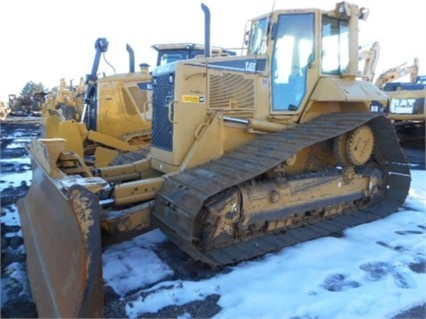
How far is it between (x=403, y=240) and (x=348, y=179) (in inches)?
38.6

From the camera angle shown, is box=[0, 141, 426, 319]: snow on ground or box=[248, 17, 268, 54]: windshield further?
box=[248, 17, 268, 54]: windshield

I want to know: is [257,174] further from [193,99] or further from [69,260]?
[69,260]

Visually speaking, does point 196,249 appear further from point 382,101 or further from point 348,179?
point 382,101

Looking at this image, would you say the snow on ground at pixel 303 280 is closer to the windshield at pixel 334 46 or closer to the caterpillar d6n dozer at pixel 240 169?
the caterpillar d6n dozer at pixel 240 169

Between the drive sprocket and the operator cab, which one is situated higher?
the operator cab

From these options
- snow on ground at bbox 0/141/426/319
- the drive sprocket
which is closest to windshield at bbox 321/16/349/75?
the drive sprocket

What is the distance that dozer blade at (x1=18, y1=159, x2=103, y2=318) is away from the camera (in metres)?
2.68

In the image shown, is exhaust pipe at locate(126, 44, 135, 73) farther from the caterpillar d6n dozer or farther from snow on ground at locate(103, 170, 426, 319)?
snow on ground at locate(103, 170, 426, 319)

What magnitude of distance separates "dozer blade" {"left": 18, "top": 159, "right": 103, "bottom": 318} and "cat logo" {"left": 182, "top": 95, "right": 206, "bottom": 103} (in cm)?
175

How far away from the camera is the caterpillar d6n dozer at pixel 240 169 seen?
3.20 metres

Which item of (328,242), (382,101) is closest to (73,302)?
(328,242)

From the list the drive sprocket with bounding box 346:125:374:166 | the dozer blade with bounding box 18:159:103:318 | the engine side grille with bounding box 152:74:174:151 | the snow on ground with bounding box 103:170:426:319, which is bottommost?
the snow on ground with bounding box 103:170:426:319

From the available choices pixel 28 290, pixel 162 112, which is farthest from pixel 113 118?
pixel 28 290

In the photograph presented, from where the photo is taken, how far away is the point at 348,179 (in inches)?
196
